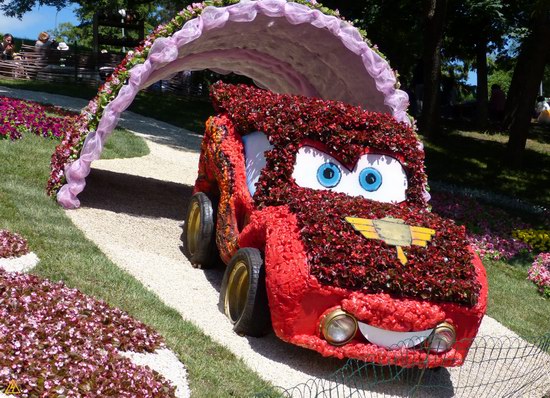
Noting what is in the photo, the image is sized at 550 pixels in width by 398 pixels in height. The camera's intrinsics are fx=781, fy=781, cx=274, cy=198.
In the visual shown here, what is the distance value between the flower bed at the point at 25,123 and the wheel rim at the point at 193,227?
16.3 feet

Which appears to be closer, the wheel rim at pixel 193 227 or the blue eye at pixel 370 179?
the blue eye at pixel 370 179

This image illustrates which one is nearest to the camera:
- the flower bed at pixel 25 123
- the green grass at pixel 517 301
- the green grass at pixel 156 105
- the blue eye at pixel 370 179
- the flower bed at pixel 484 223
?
the blue eye at pixel 370 179

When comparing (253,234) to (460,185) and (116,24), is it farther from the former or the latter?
(116,24)

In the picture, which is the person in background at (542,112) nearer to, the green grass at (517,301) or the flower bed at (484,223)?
the flower bed at (484,223)

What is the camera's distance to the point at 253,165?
7.34 m

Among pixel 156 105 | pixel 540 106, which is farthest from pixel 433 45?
pixel 540 106

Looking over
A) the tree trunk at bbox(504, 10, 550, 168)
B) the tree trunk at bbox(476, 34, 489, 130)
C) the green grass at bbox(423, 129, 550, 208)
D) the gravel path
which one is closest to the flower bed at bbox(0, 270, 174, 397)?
the gravel path

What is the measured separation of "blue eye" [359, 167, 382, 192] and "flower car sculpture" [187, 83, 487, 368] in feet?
0.03

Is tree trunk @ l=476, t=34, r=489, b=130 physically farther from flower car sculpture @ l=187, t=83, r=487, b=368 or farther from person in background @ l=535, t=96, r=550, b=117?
flower car sculpture @ l=187, t=83, r=487, b=368

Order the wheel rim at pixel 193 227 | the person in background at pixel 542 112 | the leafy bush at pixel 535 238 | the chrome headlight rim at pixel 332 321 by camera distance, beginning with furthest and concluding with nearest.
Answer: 1. the person in background at pixel 542 112
2. the leafy bush at pixel 535 238
3. the wheel rim at pixel 193 227
4. the chrome headlight rim at pixel 332 321

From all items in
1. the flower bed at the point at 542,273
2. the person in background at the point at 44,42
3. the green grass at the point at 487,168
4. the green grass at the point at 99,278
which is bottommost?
the flower bed at the point at 542,273

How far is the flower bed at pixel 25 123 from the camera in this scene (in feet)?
40.7

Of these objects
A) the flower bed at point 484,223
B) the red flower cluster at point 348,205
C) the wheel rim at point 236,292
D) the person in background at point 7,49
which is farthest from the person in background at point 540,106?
the wheel rim at point 236,292

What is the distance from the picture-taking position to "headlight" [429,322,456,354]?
587 centimetres
